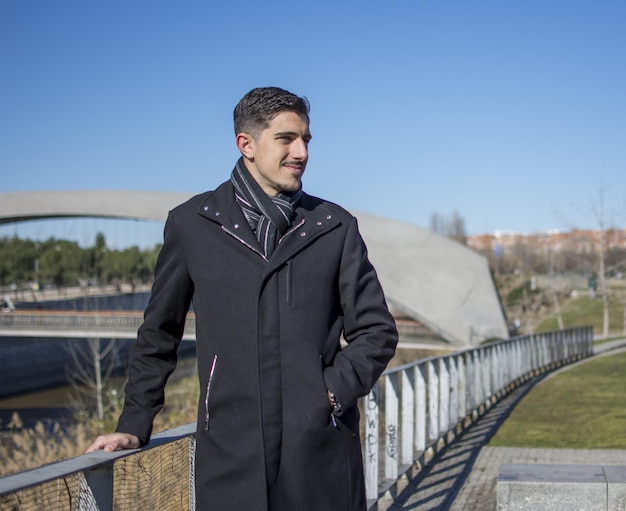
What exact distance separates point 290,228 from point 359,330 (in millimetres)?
348

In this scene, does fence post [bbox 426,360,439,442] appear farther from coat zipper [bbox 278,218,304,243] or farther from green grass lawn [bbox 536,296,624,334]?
green grass lawn [bbox 536,296,624,334]

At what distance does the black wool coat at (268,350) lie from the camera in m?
2.32

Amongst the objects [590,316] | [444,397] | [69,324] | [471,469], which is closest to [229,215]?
[471,469]

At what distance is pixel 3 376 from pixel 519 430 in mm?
25471

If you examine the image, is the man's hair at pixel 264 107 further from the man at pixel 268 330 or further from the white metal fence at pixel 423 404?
the white metal fence at pixel 423 404

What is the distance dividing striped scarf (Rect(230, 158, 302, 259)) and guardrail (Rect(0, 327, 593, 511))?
718mm

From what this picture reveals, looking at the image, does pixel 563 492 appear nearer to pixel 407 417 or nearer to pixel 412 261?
pixel 407 417

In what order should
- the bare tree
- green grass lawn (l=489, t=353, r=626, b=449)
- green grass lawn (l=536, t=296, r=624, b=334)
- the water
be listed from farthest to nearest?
green grass lawn (l=536, t=296, r=624, b=334) < the bare tree < the water < green grass lawn (l=489, t=353, r=626, b=449)

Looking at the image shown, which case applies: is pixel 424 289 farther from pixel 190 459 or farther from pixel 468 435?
pixel 190 459

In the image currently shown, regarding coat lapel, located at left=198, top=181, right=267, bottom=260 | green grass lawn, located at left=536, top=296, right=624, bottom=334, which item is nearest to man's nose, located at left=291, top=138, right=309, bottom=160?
coat lapel, located at left=198, top=181, right=267, bottom=260

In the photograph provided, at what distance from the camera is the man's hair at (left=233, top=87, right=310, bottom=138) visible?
2.48m

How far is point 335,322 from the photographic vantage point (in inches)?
97.1

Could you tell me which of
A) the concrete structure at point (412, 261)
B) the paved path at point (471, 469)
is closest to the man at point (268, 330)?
the paved path at point (471, 469)

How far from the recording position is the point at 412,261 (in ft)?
121
